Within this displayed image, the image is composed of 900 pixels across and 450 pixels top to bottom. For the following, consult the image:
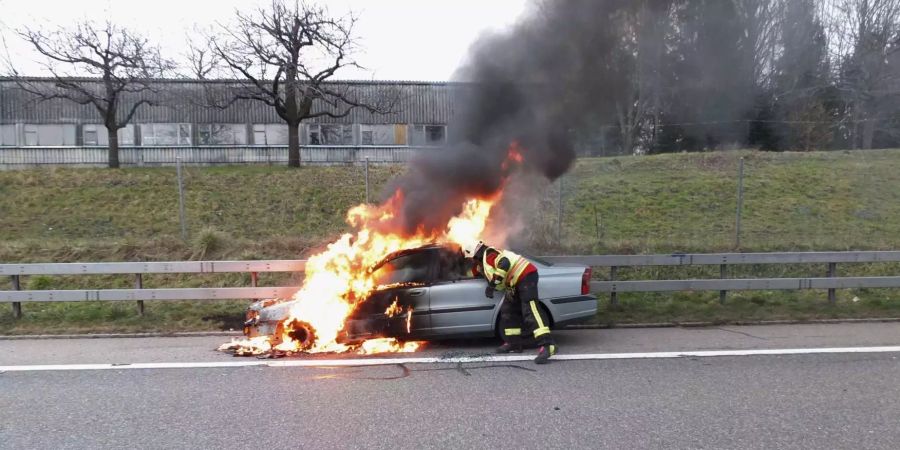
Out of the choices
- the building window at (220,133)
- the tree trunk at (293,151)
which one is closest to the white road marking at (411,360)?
the tree trunk at (293,151)

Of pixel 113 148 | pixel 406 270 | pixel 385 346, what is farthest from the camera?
pixel 113 148

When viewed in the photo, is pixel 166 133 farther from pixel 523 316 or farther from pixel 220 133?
pixel 523 316

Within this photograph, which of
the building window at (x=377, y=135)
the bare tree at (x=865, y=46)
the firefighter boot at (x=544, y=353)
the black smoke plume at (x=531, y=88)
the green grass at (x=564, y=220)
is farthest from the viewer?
the building window at (x=377, y=135)

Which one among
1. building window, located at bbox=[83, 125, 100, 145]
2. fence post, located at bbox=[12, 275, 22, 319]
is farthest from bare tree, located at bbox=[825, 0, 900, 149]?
building window, located at bbox=[83, 125, 100, 145]

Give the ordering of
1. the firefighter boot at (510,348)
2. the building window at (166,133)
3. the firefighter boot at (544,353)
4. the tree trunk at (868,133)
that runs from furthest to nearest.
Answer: the building window at (166,133) < the tree trunk at (868,133) < the firefighter boot at (510,348) < the firefighter boot at (544,353)

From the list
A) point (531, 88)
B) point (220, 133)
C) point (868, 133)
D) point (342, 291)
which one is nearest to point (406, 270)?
point (342, 291)

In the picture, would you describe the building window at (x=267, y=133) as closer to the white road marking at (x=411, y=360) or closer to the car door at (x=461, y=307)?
the white road marking at (x=411, y=360)

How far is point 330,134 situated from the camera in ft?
81.9

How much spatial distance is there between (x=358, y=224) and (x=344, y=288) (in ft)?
3.68

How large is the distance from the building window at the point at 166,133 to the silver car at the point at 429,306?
2109 cm

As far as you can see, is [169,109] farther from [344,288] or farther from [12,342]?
[344,288]

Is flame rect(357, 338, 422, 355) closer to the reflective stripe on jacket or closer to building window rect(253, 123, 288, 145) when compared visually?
the reflective stripe on jacket

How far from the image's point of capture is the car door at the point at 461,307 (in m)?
6.06

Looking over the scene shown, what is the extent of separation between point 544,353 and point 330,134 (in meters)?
21.0
